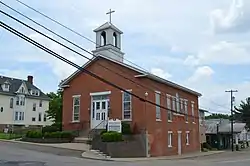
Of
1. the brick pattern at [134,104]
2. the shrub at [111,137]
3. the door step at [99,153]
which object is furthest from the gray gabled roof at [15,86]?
the door step at [99,153]

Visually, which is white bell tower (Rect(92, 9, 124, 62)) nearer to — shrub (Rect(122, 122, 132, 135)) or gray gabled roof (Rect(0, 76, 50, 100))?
shrub (Rect(122, 122, 132, 135))

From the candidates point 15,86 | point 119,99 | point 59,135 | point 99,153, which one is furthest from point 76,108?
point 15,86

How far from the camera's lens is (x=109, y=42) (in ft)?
121

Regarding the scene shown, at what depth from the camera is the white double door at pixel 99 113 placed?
34469 millimetres

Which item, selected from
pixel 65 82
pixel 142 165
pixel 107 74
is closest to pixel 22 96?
pixel 65 82

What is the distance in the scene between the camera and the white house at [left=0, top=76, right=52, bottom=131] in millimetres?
63438

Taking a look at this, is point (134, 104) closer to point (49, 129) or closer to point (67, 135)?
point (67, 135)

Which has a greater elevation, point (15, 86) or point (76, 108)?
point (15, 86)

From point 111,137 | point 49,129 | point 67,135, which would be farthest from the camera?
point 49,129

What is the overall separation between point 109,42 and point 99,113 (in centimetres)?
725

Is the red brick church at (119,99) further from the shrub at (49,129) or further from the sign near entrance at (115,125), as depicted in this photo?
the sign near entrance at (115,125)

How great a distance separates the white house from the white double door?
32.4m

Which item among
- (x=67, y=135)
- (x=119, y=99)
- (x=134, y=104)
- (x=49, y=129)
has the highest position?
(x=119, y=99)

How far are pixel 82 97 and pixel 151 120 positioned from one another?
774cm
